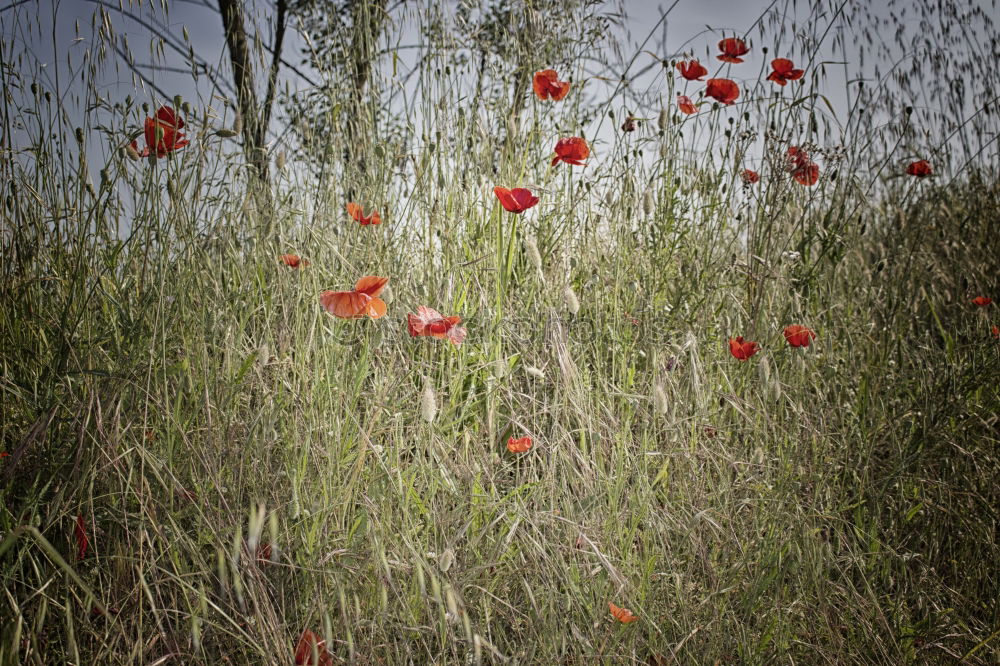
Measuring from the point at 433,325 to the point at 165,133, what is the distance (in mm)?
640

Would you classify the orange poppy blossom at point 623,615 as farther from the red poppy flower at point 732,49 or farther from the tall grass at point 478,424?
the red poppy flower at point 732,49

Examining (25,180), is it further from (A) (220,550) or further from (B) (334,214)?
(A) (220,550)

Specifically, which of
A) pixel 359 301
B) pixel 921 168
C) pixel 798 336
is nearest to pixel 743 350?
pixel 798 336

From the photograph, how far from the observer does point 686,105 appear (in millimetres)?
1853

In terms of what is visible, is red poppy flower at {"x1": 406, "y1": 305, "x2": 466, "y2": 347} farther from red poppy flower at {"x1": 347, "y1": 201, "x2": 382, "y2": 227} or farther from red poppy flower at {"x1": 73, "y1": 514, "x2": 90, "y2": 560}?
red poppy flower at {"x1": 73, "y1": 514, "x2": 90, "y2": 560}

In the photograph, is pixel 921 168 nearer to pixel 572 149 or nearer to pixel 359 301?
pixel 572 149

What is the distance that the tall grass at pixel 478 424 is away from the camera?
36.8 inches

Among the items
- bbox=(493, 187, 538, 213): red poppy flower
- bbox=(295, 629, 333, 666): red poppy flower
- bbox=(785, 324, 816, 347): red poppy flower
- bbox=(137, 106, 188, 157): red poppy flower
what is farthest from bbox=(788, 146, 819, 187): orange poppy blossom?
bbox=(295, 629, 333, 666): red poppy flower

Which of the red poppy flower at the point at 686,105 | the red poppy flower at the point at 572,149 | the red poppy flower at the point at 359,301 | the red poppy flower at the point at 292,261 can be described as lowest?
the red poppy flower at the point at 359,301

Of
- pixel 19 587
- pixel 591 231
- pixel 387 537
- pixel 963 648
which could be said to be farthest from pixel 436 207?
pixel 963 648

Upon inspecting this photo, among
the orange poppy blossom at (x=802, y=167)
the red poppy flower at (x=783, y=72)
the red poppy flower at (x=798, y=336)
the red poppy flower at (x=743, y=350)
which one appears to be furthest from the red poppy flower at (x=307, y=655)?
the red poppy flower at (x=783, y=72)

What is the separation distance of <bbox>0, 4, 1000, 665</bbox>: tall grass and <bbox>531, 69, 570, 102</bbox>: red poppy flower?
154 mm

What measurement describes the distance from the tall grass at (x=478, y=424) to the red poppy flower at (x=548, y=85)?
0.51 feet

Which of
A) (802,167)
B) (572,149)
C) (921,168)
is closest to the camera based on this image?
(572,149)
